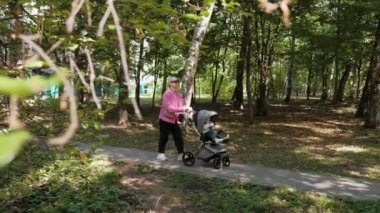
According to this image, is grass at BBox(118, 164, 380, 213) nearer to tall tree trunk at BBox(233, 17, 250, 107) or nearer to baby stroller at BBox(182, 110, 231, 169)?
baby stroller at BBox(182, 110, 231, 169)

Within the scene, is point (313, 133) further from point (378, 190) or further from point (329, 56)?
point (329, 56)

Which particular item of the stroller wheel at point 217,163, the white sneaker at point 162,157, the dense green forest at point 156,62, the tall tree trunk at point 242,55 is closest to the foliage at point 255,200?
the dense green forest at point 156,62

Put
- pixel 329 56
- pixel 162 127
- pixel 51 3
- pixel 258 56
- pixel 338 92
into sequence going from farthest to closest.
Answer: pixel 338 92 < pixel 329 56 < pixel 258 56 < pixel 162 127 < pixel 51 3

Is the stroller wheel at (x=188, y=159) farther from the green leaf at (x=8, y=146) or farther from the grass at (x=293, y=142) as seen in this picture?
the green leaf at (x=8, y=146)

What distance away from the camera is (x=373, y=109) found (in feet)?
52.1

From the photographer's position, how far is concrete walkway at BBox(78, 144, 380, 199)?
27.6 feet

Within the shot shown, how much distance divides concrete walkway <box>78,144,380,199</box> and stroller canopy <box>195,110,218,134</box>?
0.85m

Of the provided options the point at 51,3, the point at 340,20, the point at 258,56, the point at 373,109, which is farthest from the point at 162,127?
the point at 340,20

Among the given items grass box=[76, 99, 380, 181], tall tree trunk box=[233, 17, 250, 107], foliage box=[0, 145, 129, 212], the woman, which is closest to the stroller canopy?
the woman

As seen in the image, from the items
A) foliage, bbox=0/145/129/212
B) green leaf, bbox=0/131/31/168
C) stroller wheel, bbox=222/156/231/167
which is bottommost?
foliage, bbox=0/145/129/212

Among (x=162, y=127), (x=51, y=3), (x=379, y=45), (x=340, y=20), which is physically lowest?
(x=162, y=127)

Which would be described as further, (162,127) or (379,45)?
(379,45)

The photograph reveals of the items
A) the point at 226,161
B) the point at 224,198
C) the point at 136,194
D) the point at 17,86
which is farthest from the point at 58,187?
the point at 17,86

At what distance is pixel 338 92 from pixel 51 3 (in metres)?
28.6
